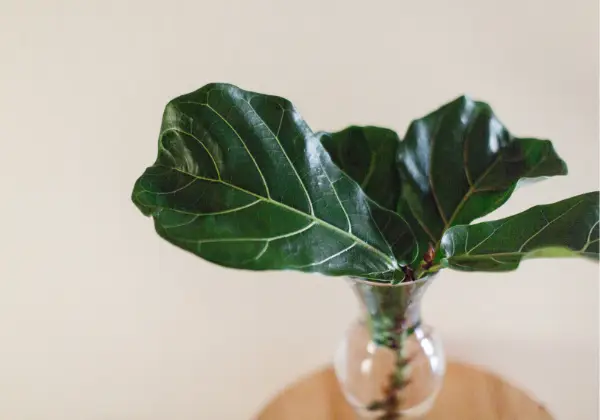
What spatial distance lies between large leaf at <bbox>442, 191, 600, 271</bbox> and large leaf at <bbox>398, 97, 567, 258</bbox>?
0.09m

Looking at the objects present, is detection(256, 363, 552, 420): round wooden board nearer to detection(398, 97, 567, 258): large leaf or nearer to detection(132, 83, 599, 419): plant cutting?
detection(132, 83, 599, 419): plant cutting

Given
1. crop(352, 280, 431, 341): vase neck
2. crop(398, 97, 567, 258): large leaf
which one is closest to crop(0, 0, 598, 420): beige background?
crop(398, 97, 567, 258): large leaf

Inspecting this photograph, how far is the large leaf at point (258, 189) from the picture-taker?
629 millimetres

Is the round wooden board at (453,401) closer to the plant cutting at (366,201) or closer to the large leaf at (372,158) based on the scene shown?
the plant cutting at (366,201)

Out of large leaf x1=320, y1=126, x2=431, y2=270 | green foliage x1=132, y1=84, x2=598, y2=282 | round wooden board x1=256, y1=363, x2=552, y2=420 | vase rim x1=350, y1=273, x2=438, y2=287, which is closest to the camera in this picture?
green foliage x1=132, y1=84, x2=598, y2=282

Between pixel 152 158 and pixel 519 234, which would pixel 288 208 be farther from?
pixel 152 158

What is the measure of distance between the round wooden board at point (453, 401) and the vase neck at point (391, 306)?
23cm

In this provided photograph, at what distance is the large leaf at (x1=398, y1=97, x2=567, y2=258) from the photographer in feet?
2.68

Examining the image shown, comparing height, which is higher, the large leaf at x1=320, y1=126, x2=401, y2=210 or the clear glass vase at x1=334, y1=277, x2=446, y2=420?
the large leaf at x1=320, y1=126, x2=401, y2=210

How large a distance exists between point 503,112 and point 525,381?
19.1 inches

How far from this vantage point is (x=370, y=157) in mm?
874

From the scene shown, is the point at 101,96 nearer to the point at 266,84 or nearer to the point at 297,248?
the point at 266,84

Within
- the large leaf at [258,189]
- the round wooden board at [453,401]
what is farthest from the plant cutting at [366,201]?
the round wooden board at [453,401]

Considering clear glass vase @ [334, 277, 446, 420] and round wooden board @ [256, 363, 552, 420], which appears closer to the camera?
clear glass vase @ [334, 277, 446, 420]
